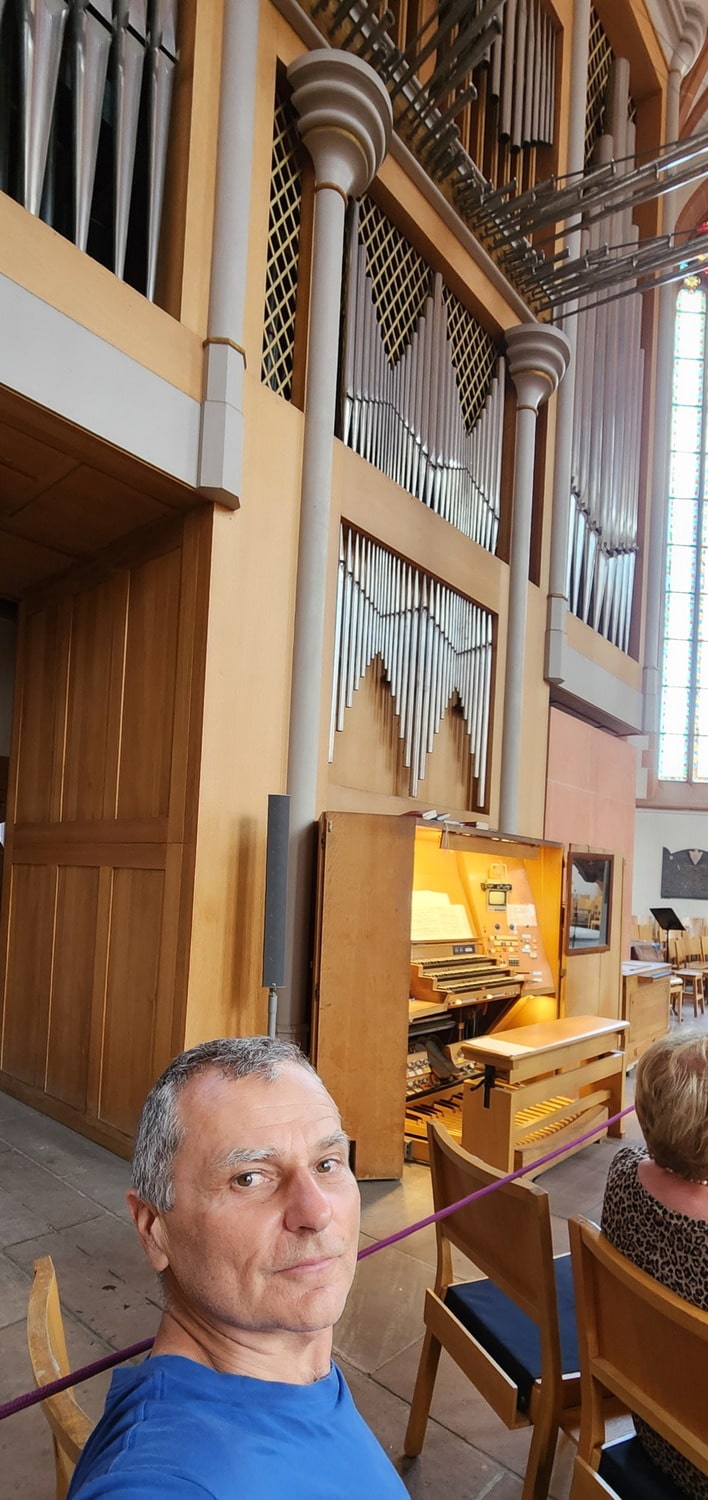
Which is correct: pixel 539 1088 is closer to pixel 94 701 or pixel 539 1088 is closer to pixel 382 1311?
pixel 382 1311

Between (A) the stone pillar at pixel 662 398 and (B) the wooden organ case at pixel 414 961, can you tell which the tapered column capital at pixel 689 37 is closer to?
(A) the stone pillar at pixel 662 398

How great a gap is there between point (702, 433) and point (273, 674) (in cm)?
1563

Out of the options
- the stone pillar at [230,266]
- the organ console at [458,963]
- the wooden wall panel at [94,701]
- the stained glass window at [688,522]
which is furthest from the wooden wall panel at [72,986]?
the stained glass window at [688,522]

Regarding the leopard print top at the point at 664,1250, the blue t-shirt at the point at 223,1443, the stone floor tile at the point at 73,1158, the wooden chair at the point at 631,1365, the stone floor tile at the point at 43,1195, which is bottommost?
the stone floor tile at the point at 73,1158

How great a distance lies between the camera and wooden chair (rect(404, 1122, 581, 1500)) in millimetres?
1848

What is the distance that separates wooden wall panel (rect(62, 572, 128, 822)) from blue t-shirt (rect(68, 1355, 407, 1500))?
12.4 ft

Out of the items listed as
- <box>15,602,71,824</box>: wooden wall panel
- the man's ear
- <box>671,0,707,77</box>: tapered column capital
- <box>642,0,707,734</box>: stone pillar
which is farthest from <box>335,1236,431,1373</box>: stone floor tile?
<box>671,0,707,77</box>: tapered column capital

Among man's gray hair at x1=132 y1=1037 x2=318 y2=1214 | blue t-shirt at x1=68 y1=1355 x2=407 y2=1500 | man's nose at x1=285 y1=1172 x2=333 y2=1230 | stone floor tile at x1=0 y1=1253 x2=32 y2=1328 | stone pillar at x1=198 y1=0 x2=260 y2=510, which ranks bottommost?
stone floor tile at x1=0 y1=1253 x2=32 y2=1328

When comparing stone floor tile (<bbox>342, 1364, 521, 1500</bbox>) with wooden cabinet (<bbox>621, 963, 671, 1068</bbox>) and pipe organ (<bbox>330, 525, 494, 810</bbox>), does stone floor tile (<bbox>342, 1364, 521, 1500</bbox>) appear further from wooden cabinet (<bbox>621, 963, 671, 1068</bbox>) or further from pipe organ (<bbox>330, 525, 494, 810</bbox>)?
wooden cabinet (<bbox>621, 963, 671, 1068</bbox>)

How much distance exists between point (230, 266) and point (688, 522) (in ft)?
49.6

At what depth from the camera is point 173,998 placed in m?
3.90

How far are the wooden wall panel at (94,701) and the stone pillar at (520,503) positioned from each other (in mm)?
2808

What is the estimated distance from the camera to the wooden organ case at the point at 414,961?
4113mm

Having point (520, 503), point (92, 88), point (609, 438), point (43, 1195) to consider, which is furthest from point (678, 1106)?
point (609, 438)
